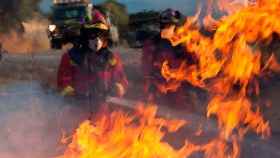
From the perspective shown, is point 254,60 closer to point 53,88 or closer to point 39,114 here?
point 39,114

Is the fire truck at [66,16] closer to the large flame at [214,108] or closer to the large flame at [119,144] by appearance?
the large flame at [214,108]

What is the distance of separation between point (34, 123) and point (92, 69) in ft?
14.0

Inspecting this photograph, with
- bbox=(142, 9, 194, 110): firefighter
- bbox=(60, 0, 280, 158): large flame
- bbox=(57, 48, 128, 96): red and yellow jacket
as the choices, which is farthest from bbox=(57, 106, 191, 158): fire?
bbox=(142, 9, 194, 110): firefighter

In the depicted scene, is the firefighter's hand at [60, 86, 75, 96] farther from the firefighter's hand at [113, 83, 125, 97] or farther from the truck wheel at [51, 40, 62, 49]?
the truck wheel at [51, 40, 62, 49]

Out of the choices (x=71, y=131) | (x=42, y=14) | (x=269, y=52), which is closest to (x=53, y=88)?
(x=269, y=52)

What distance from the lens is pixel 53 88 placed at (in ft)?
56.8

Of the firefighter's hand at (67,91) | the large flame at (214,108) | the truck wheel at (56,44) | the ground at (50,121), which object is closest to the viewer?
the large flame at (214,108)

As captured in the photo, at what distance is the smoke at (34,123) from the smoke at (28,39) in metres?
27.4

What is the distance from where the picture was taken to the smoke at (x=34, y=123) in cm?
817

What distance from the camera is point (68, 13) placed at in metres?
33.4

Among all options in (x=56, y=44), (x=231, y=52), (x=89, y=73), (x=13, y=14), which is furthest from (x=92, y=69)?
(x=13, y=14)

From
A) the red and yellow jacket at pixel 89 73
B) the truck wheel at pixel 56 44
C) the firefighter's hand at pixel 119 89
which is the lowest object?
the truck wheel at pixel 56 44

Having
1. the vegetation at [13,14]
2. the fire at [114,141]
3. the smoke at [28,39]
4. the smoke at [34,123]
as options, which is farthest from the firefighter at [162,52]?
the vegetation at [13,14]

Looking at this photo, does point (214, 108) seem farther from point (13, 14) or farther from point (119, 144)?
point (13, 14)
